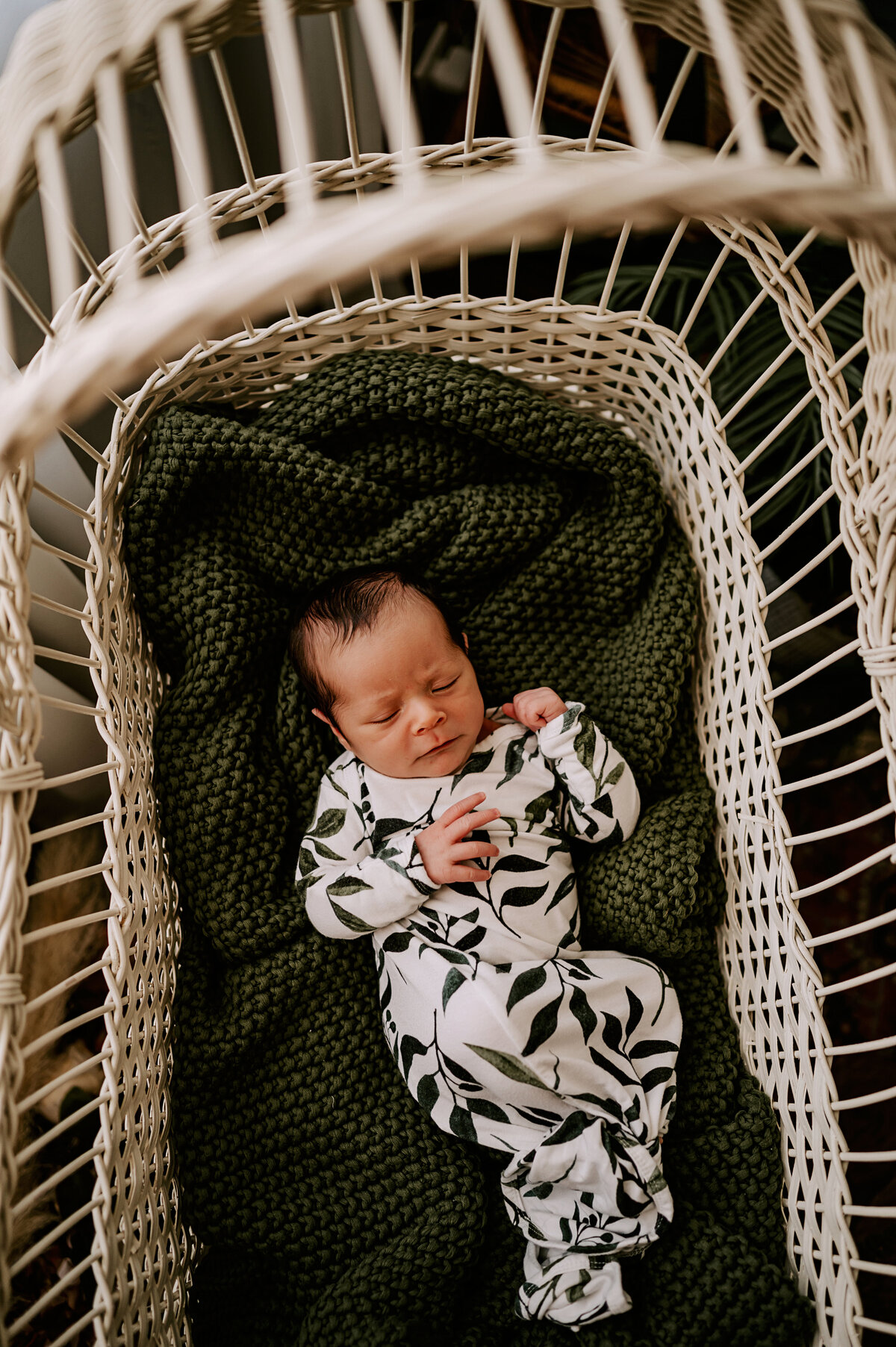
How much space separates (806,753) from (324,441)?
929mm

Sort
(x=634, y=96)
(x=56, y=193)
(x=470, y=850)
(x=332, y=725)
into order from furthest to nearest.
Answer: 1. (x=332, y=725)
2. (x=470, y=850)
3. (x=56, y=193)
4. (x=634, y=96)

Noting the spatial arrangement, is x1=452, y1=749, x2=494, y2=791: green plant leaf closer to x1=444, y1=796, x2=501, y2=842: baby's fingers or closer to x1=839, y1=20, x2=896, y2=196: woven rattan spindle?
x1=444, y1=796, x2=501, y2=842: baby's fingers

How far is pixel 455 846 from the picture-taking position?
946mm

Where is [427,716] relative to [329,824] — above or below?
above

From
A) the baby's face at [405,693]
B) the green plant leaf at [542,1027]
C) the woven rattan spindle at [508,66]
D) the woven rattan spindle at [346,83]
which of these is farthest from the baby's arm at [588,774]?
the woven rattan spindle at [508,66]

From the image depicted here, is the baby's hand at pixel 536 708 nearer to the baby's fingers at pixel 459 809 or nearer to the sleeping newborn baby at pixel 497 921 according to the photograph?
the sleeping newborn baby at pixel 497 921

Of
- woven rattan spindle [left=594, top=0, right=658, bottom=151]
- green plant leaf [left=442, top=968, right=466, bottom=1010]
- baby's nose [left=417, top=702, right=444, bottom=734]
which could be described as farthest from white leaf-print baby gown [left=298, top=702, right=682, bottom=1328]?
woven rattan spindle [left=594, top=0, right=658, bottom=151]

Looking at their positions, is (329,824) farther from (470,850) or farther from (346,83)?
(346,83)

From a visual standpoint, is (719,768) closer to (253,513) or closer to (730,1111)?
(730,1111)

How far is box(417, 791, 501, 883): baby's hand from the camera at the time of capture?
940 mm

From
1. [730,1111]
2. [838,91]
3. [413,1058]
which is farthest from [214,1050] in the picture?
[838,91]

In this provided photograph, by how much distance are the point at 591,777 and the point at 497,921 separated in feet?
0.66

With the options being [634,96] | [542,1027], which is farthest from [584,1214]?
[634,96]

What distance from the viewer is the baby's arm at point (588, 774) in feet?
3.36
